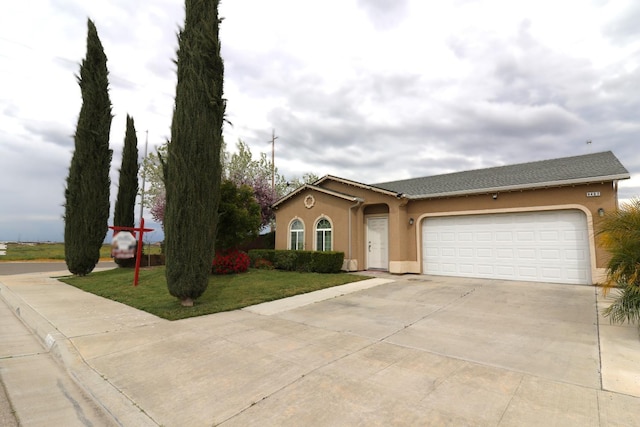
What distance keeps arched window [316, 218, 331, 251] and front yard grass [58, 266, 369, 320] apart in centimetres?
244

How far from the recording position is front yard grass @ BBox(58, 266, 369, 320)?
7.37 m

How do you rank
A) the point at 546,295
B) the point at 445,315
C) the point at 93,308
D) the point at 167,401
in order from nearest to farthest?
the point at 167,401 → the point at 445,315 → the point at 93,308 → the point at 546,295

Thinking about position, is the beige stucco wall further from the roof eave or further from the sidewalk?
the sidewalk

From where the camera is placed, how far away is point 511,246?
11234 mm

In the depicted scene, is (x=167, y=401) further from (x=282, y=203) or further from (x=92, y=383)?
(x=282, y=203)

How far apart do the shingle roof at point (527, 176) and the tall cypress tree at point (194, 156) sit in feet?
29.2

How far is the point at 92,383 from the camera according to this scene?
370 centimetres

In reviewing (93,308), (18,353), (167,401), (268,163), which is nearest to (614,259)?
(167,401)

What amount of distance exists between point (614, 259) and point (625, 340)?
131cm

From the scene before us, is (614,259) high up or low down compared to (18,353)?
up

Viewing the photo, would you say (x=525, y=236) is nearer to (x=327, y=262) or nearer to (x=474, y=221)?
(x=474, y=221)

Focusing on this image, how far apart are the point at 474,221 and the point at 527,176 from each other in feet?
8.36

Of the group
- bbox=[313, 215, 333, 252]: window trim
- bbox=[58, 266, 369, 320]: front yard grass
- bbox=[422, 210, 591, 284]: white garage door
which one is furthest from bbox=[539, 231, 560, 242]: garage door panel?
bbox=[313, 215, 333, 252]: window trim

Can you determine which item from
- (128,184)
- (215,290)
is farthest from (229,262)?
(128,184)
